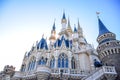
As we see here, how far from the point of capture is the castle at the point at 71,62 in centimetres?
1923

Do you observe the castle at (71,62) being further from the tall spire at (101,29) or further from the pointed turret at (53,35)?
the pointed turret at (53,35)

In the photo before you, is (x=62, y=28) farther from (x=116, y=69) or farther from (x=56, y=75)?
(x=116, y=69)

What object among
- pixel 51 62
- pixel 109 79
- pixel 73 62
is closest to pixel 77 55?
pixel 73 62

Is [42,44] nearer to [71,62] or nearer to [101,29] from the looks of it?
[71,62]

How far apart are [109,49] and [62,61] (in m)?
9.82

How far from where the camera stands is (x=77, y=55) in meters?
29.3

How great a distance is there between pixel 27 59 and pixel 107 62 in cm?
1703

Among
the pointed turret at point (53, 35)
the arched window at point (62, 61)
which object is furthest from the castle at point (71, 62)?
the pointed turret at point (53, 35)

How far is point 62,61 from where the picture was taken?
27.8 m

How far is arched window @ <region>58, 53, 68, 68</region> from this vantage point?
27.1 m

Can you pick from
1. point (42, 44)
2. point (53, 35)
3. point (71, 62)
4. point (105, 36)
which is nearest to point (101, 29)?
point (105, 36)

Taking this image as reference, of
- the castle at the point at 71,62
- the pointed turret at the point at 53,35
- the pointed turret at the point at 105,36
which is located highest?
the pointed turret at the point at 53,35

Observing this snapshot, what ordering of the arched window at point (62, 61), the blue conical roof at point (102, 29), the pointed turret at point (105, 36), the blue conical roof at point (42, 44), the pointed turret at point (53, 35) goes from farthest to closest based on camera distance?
1. the pointed turret at point (53, 35)
2. the blue conical roof at point (42, 44)
3. the arched window at point (62, 61)
4. the blue conical roof at point (102, 29)
5. the pointed turret at point (105, 36)

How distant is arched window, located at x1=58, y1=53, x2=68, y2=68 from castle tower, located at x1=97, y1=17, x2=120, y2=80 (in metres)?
7.23
